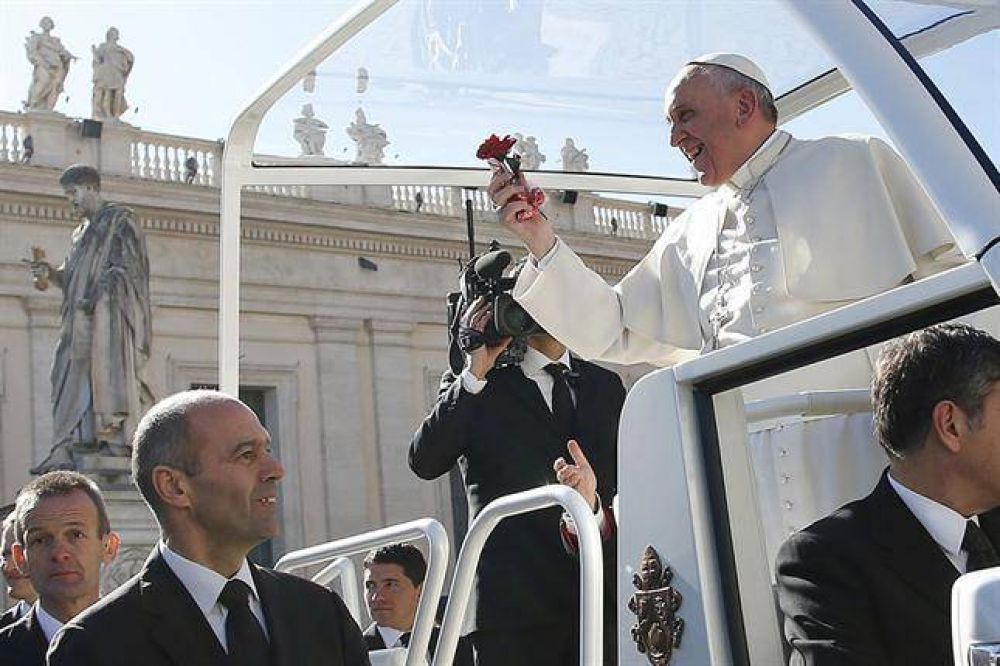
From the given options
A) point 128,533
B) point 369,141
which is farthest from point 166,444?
point 128,533

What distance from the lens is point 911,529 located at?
6.97 feet

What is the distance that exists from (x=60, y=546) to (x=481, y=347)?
3.74ft

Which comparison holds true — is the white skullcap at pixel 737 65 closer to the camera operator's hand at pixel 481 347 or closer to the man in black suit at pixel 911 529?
the camera operator's hand at pixel 481 347

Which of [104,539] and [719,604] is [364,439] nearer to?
[104,539]

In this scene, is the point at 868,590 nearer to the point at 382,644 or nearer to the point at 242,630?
the point at 242,630

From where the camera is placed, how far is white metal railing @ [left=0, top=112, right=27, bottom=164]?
25797 mm

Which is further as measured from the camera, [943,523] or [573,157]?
[573,157]

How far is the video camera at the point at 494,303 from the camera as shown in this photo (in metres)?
3.94

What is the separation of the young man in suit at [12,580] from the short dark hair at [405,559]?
129cm

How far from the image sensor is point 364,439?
29.3 m

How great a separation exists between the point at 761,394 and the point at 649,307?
937mm

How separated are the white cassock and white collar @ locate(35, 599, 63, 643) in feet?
4.50

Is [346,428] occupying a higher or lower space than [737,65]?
higher

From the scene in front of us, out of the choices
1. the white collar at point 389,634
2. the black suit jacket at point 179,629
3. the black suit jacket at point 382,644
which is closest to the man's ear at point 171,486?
the black suit jacket at point 179,629
